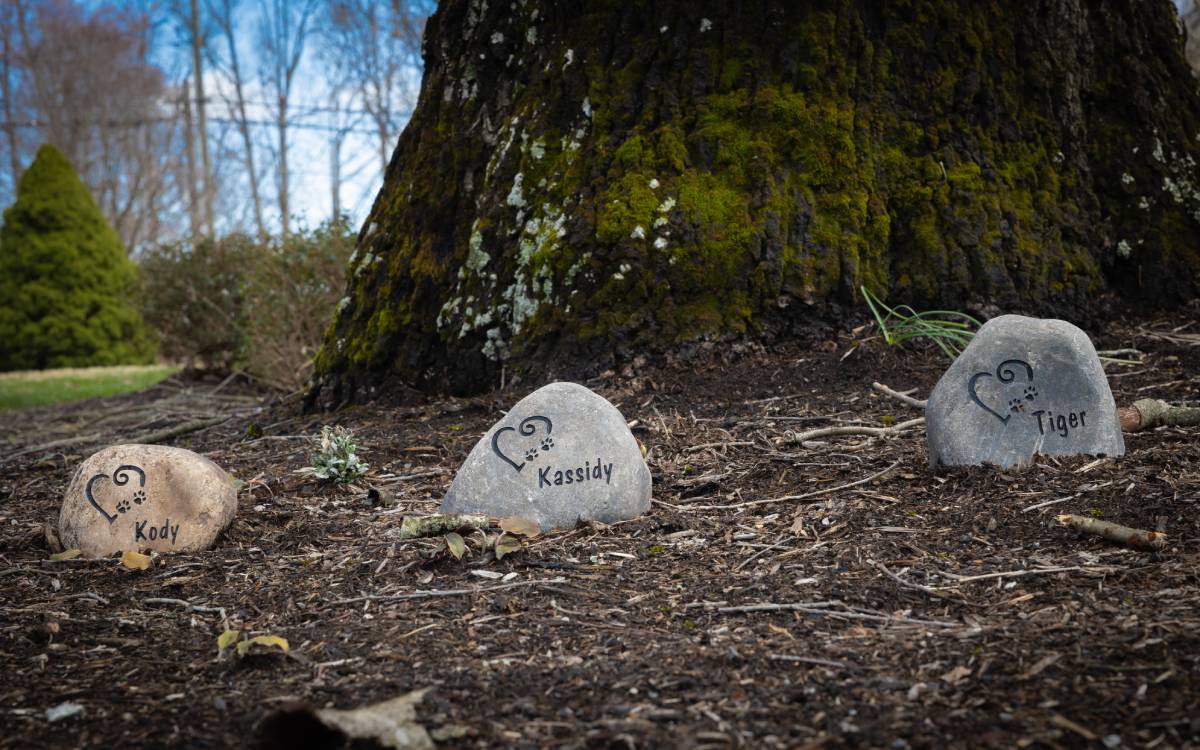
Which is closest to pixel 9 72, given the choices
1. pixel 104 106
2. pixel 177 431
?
pixel 104 106

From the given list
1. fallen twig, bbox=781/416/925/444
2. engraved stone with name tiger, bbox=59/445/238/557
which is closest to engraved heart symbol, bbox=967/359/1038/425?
fallen twig, bbox=781/416/925/444

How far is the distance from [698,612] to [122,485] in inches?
80.6

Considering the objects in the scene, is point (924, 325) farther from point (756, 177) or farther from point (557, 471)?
point (557, 471)

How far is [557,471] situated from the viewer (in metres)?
3.13

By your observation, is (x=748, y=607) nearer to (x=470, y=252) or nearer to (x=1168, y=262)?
(x=470, y=252)

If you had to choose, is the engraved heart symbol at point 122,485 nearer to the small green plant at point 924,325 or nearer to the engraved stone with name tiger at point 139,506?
the engraved stone with name tiger at point 139,506

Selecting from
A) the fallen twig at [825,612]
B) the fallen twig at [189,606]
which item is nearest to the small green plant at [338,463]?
the fallen twig at [189,606]

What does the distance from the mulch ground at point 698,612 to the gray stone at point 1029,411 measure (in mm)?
105

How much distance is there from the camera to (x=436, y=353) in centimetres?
511

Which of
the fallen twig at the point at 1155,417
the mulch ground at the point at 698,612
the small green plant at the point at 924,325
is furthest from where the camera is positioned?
the small green plant at the point at 924,325

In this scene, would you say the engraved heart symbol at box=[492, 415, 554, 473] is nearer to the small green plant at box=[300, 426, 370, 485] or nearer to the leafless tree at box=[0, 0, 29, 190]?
the small green plant at box=[300, 426, 370, 485]

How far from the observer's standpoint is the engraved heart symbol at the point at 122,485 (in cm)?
311

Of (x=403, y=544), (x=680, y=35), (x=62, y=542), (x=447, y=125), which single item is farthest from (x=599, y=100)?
(x=62, y=542)

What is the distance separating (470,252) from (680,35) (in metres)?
1.60
